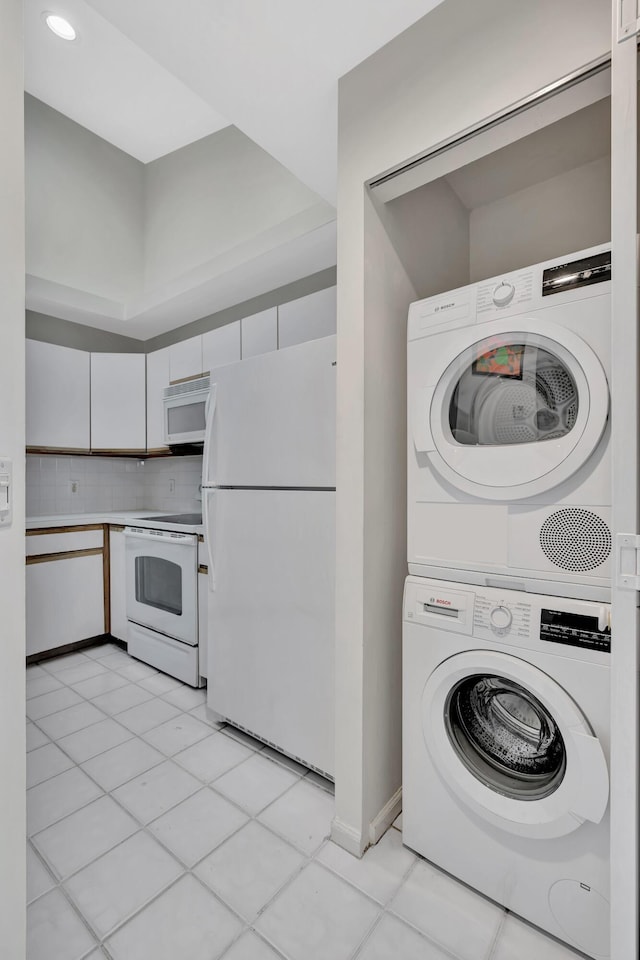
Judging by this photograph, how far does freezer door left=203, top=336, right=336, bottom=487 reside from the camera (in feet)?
5.49

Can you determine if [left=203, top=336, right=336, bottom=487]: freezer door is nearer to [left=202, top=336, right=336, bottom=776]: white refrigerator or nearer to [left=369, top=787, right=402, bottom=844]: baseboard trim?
[left=202, top=336, right=336, bottom=776]: white refrigerator

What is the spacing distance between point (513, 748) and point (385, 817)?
549 mm

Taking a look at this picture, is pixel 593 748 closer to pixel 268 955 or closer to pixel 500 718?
pixel 500 718

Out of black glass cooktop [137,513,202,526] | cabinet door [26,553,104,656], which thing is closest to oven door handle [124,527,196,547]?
black glass cooktop [137,513,202,526]

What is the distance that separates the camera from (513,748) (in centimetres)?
130

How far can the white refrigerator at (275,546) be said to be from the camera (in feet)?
5.53

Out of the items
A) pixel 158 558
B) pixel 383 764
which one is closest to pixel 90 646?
pixel 158 558

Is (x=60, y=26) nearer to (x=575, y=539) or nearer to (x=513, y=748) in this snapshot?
(x=575, y=539)

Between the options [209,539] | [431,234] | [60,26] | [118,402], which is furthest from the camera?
[118,402]

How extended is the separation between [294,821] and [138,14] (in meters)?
2.59

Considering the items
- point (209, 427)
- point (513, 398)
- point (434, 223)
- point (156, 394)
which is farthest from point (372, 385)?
point (156, 394)

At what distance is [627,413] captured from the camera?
0.92 meters

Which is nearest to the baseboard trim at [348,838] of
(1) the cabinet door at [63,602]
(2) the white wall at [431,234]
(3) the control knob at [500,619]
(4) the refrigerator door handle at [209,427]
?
(3) the control knob at [500,619]
